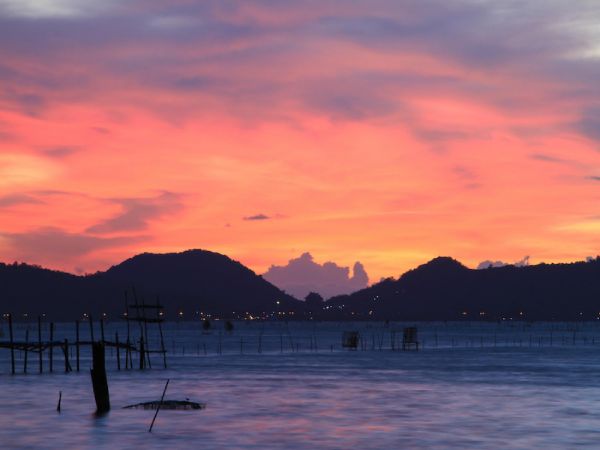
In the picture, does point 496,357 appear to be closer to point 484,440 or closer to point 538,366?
point 538,366

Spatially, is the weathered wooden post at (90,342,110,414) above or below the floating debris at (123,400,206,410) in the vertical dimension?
above

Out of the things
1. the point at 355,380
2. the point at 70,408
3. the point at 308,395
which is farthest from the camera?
the point at 355,380

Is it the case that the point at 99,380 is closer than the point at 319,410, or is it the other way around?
the point at 99,380

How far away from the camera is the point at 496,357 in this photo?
117 meters

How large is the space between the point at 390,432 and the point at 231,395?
18930 millimetres

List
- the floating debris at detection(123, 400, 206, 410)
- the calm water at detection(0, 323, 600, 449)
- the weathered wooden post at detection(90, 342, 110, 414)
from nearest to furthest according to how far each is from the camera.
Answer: the calm water at detection(0, 323, 600, 449), the weathered wooden post at detection(90, 342, 110, 414), the floating debris at detection(123, 400, 206, 410)

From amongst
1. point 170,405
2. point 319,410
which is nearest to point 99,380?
point 170,405

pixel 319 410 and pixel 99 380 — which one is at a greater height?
pixel 99 380

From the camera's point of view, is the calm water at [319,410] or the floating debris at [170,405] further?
the floating debris at [170,405]

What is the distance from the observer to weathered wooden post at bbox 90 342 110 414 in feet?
163

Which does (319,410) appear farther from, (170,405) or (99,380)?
(99,380)

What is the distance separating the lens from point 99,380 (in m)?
50.8

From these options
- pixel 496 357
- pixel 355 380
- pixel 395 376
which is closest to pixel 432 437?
pixel 355 380

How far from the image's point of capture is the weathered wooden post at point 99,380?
163 feet
